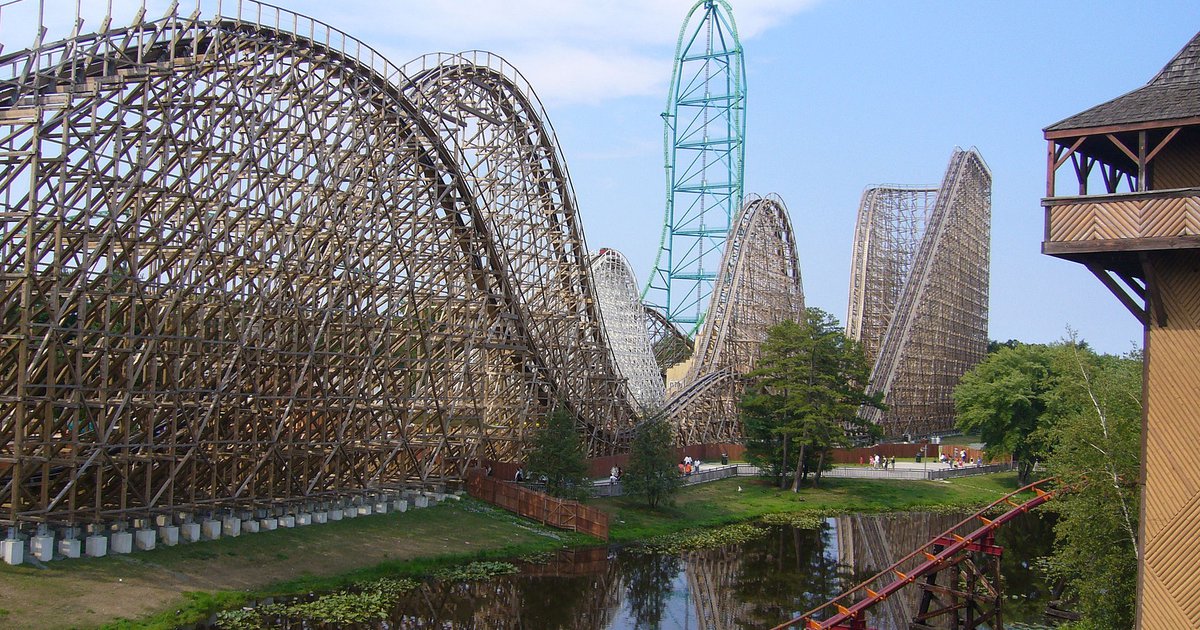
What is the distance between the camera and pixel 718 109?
67.3 m

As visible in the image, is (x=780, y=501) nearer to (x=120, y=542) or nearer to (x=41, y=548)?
(x=120, y=542)

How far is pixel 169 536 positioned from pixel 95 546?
1549mm

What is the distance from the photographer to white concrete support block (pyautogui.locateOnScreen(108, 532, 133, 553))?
17.8 meters

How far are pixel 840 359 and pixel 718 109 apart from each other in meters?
34.1

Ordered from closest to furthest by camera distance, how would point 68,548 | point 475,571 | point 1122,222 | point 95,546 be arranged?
1. point 1122,222
2. point 68,548
3. point 95,546
4. point 475,571

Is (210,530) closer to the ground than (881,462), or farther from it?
closer to the ground

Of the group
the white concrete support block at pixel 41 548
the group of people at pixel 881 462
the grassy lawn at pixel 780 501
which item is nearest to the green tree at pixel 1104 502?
the grassy lawn at pixel 780 501

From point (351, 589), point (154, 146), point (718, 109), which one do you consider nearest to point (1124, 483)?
point (351, 589)

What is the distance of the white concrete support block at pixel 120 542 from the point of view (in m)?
17.8

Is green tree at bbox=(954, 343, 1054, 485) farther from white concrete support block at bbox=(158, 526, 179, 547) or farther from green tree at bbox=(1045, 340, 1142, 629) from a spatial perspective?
white concrete support block at bbox=(158, 526, 179, 547)

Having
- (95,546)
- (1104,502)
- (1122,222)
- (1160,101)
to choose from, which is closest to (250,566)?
(95,546)

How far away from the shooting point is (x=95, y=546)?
17.4 m

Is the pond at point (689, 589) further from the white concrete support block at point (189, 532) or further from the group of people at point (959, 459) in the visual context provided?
the group of people at point (959, 459)

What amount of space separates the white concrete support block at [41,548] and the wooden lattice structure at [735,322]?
2429 cm
